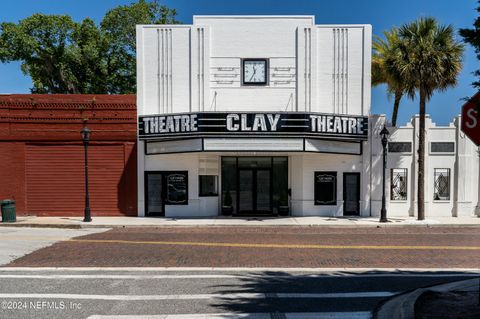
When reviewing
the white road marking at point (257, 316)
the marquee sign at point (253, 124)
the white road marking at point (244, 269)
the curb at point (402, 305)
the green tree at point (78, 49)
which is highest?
the green tree at point (78, 49)

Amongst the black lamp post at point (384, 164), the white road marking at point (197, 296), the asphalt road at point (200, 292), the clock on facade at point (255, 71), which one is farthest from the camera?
the clock on facade at point (255, 71)

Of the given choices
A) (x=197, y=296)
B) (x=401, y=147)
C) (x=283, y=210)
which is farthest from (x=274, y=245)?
(x=401, y=147)

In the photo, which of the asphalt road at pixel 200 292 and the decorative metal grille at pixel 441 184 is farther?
the decorative metal grille at pixel 441 184

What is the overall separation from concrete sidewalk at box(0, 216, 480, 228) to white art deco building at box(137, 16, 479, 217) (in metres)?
1.08

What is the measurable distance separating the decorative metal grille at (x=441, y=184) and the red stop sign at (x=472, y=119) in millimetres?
16309

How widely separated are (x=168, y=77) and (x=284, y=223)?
30.2 ft

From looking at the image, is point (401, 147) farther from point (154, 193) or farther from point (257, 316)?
point (257, 316)

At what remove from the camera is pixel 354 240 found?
1433 centimetres

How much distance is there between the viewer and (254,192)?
2136cm

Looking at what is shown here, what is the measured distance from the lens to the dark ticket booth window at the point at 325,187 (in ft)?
68.4

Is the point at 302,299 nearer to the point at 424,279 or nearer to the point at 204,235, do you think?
the point at 424,279

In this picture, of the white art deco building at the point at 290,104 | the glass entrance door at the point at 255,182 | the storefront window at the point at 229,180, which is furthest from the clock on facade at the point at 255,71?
the storefront window at the point at 229,180

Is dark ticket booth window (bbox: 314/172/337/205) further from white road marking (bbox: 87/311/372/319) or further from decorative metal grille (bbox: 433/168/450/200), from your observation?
white road marking (bbox: 87/311/372/319)

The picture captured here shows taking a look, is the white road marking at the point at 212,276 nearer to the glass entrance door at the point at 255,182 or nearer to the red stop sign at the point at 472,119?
the red stop sign at the point at 472,119
